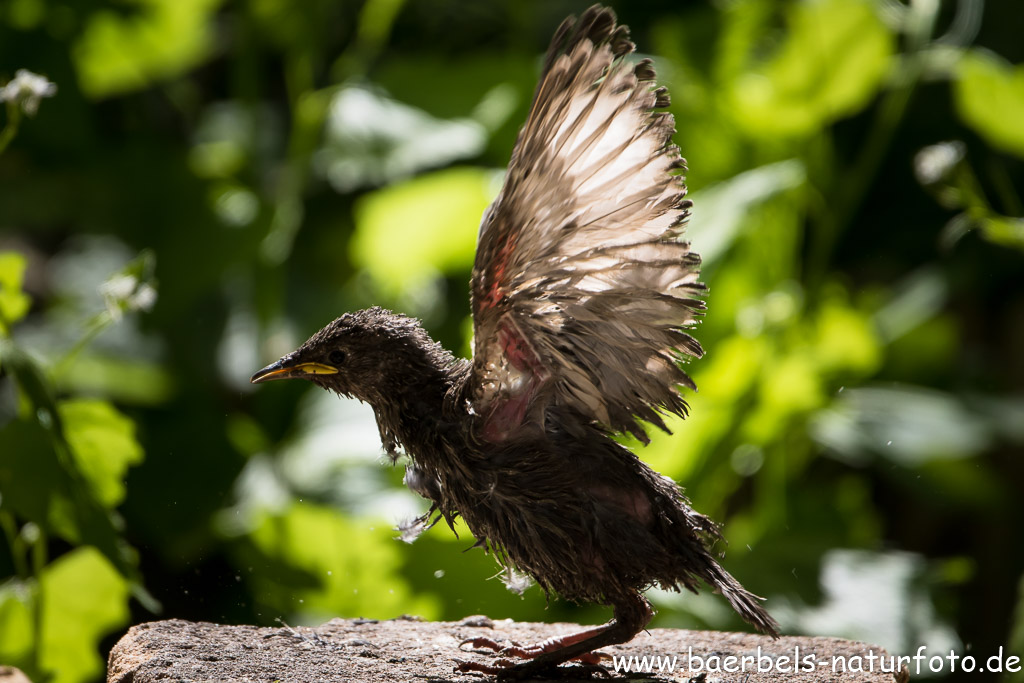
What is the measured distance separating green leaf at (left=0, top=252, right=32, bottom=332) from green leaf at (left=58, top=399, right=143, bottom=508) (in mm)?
158

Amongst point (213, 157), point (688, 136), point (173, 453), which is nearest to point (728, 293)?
point (688, 136)

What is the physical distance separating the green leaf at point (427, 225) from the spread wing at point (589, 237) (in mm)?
1593

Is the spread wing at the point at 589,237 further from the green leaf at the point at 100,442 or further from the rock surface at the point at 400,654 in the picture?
the green leaf at the point at 100,442

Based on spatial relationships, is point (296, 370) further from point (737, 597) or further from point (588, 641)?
point (737, 597)

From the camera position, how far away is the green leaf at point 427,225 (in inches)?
115

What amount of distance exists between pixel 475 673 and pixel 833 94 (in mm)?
1878

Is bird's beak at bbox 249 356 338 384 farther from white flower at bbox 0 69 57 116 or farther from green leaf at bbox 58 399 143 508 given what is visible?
white flower at bbox 0 69 57 116

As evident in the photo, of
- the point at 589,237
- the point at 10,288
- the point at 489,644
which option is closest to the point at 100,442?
the point at 10,288

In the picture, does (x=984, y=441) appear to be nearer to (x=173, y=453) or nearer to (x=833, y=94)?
(x=833, y=94)

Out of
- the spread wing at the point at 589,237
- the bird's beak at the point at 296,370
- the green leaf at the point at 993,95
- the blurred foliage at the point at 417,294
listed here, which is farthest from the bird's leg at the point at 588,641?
the green leaf at the point at 993,95

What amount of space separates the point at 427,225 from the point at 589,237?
1.74 metres

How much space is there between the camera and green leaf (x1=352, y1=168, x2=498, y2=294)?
2.93 m

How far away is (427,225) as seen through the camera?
295 cm

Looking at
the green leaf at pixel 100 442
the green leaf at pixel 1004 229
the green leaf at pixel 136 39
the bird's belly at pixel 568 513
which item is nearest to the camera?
the bird's belly at pixel 568 513
